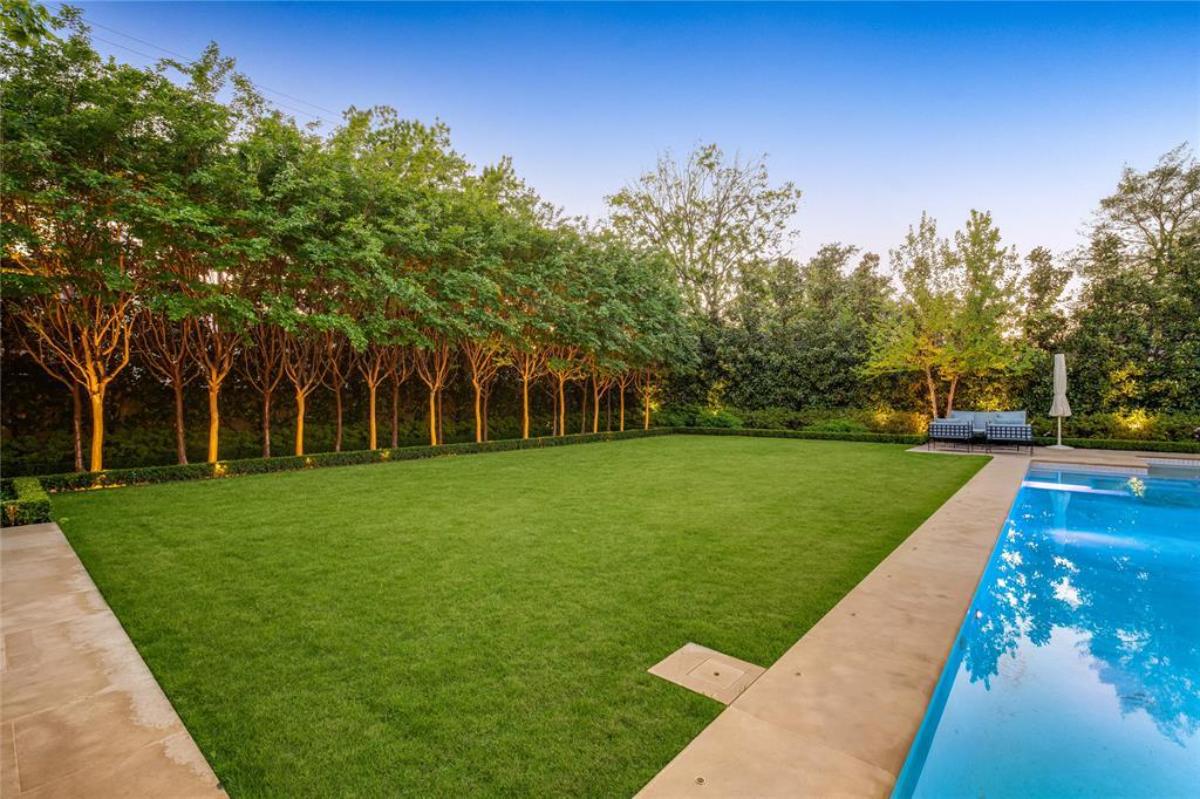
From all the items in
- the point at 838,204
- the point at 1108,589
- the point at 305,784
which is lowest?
the point at 1108,589

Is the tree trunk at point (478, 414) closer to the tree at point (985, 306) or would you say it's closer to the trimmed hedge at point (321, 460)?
the trimmed hedge at point (321, 460)

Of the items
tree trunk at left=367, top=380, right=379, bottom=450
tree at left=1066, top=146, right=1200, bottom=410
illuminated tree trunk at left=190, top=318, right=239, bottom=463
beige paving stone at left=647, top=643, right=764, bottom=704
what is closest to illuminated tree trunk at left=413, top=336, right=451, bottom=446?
tree trunk at left=367, top=380, right=379, bottom=450

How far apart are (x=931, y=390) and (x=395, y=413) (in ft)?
55.6

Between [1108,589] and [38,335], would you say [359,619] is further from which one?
[38,335]

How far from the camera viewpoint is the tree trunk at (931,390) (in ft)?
56.7

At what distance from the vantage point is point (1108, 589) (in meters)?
4.39

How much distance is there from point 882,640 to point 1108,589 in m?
3.01

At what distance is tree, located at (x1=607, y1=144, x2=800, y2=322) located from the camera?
26125 millimetres

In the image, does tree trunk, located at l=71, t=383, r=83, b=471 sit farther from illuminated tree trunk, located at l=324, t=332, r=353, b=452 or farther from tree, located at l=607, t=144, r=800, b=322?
tree, located at l=607, t=144, r=800, b=322

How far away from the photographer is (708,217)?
2641 cm

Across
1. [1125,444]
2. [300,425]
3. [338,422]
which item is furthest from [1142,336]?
[300,425]

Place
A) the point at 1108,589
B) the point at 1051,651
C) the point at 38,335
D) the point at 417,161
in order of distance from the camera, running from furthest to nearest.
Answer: the point at 417,161 → the point at 38,335 → the point at 1108,589 → the point at 1051,651

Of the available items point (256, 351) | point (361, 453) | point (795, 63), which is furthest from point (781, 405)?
point (256, 351)

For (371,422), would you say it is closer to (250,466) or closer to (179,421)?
(250,466)
